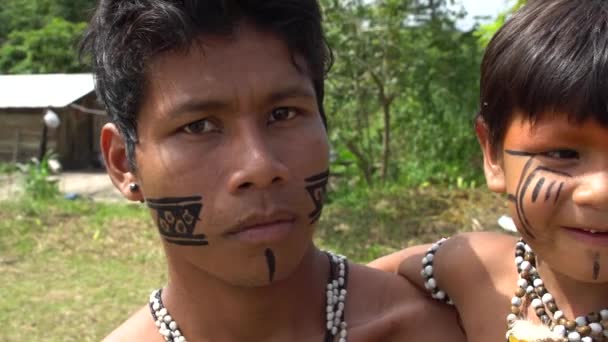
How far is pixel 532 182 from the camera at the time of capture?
156cm

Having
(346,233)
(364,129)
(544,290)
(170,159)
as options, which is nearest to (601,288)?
(544,290)

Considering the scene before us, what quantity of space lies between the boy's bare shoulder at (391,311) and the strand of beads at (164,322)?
489 mm

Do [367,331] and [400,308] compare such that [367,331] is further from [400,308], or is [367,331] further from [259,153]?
[259,153]

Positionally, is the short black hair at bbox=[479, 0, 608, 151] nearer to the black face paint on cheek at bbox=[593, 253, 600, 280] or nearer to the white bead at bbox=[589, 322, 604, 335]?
the black face paint on cheek at bbox=[593, 253, 600, 280]

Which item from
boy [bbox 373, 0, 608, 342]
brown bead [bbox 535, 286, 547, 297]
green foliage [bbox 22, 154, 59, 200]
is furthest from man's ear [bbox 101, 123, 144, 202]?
green foliage [bbox 22, 154, 59, 200]

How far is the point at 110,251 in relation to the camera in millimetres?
7617

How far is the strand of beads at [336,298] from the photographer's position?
188 cm

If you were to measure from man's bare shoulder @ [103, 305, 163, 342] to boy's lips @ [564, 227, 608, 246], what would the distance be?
1.14m

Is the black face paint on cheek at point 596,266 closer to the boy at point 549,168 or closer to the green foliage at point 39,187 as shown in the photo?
the boy at point 549,168

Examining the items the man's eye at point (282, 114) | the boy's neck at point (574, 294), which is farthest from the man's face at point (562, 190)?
the man's eye at point (282, 114)

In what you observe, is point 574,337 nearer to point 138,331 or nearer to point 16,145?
point 138,331

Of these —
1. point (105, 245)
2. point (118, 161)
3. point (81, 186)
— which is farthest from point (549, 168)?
point (81, 186)

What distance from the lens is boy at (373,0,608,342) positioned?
145 cm

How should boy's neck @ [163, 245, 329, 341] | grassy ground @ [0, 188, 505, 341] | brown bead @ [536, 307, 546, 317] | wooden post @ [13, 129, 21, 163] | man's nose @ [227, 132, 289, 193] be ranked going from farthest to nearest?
wooden post @ [13, 129, 21, 163]
grassy ground @ [0, 188, 505, 341]
boy's neck @ [163, 245, 329, 341]
brown bead @ [536, 307, 546, 317]
man's nose @ [227, 132, 289, 193]
